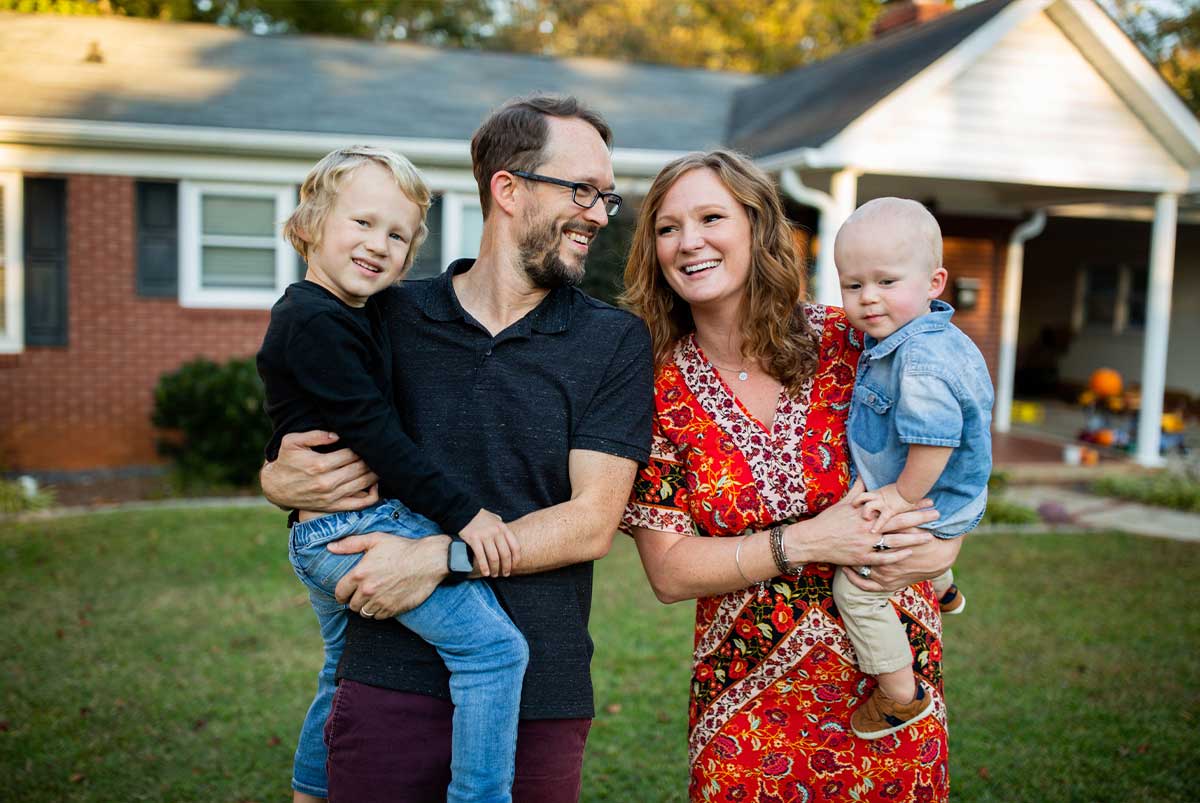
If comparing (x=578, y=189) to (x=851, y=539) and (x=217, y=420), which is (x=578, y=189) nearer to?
(x=851, y=539)

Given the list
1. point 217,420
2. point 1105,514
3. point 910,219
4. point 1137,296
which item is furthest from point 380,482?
point 1137,296

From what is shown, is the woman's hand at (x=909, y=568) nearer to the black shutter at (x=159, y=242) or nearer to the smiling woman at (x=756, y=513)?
the smiling woman at (x=756, y=513)

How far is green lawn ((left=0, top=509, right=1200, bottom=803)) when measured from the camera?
4191 mm

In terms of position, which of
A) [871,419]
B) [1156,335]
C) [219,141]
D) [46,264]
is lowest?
[871,419]

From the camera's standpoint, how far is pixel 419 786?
6.85ft

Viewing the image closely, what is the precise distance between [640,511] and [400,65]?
40.8 feet

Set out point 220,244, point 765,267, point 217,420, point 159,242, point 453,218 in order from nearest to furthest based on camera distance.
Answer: point 765,267 → point 217,420 → point 159,242 → point 220,244 → point 453,218

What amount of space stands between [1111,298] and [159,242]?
1546 cm

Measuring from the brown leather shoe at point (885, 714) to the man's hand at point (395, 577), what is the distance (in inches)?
39.1

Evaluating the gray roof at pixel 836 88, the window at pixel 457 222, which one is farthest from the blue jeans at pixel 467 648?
the window at pixel 457 222

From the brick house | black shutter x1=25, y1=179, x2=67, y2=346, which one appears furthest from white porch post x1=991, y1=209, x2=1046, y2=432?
black shutter x1=25, y1=179, x2=67, y2=346

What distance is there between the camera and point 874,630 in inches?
84.6

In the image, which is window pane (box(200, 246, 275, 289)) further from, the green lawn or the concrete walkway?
the concrete walkway

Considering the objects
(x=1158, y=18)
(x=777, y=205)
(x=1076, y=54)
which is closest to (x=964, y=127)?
(x=1076, y=54)
